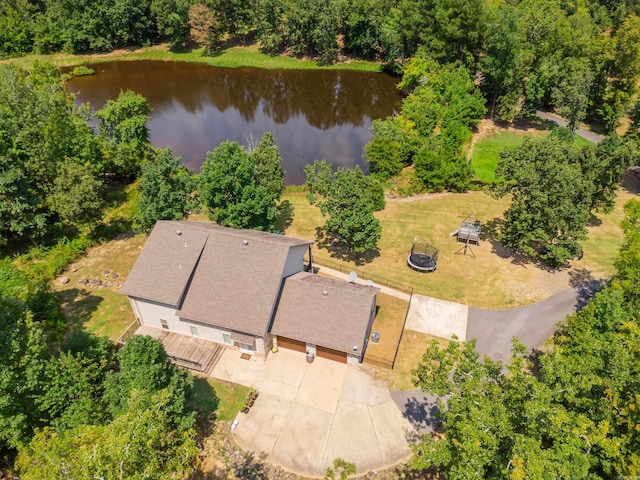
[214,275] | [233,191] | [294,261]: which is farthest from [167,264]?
[294,261]

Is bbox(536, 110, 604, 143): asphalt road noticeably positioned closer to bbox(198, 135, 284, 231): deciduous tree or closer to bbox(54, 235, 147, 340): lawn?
bbox(198, 135, 284, 231): deciduous tree

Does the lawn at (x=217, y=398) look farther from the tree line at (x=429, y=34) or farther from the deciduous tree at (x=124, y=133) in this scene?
the tree line at (x=429, y=34)

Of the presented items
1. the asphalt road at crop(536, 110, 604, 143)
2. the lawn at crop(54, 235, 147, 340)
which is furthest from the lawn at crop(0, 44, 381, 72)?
the lawn at crop(54, 235, 147, 340)

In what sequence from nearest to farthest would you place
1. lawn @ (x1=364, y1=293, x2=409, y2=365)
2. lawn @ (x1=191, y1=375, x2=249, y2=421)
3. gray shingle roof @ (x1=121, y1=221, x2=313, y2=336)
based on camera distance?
lawn @ (x1=191, y1=375, x2=249, y2=421) < gray shingle roof @ (x1=121, y1=221, x2=313, y2=336) < lawn @ (x1=364, y1=293, x2=409, y2=365)

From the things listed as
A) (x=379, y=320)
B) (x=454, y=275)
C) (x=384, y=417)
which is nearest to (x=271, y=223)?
(x=379, y=320)

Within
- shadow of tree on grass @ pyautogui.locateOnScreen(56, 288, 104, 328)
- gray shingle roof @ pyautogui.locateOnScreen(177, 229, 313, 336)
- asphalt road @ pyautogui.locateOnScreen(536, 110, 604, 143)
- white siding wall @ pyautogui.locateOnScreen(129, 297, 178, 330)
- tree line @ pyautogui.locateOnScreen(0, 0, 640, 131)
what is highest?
tree line @ pyautogui.locateOnScreen(0, 0, 640, 131)

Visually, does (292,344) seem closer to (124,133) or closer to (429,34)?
(124,133)
